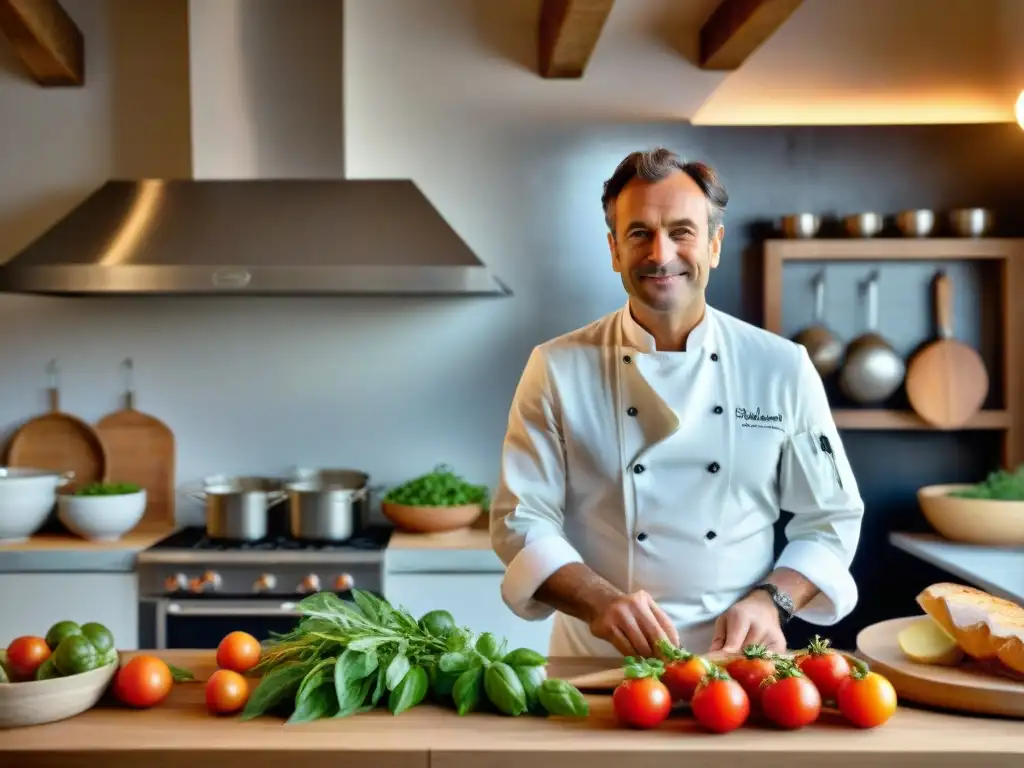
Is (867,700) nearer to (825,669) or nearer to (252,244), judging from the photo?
(825,669)

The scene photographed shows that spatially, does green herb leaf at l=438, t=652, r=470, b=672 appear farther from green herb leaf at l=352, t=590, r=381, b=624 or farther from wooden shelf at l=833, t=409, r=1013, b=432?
wooden shelf at l=833, t=409, r=1013, b=432

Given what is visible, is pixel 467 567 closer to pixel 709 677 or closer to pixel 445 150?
pixel 445 150

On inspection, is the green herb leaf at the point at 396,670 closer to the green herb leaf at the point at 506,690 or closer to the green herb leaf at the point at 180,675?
the green herb leaf at the point at 506,690

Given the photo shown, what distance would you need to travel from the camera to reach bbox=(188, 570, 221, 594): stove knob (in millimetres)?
2947

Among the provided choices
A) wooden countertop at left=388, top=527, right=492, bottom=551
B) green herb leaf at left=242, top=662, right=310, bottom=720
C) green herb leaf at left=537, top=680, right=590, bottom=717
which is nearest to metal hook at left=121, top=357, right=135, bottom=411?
wooden countertop at left=388, top=527, right=492, bottom=551

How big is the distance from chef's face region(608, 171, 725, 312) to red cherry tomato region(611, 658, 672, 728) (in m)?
0.70

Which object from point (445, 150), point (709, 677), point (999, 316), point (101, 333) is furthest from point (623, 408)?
point (101, 333)

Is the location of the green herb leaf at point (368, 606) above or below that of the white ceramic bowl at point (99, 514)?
above

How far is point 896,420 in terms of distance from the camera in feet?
10.8

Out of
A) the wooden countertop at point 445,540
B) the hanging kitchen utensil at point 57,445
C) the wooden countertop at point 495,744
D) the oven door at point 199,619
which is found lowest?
the oven door at point 199,619

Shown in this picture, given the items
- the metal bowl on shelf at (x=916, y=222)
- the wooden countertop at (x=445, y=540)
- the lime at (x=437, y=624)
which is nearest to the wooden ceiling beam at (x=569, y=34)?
the metal bowl on shelf at (x=916, y=222)

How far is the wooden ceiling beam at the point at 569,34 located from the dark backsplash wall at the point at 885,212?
0.47m

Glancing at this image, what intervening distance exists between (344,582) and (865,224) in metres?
2.04

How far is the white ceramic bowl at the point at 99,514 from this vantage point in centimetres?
310
